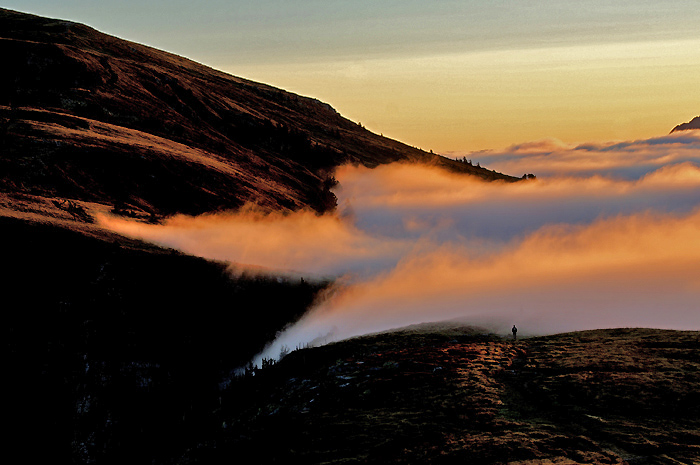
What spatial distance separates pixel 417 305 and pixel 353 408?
3265 inches

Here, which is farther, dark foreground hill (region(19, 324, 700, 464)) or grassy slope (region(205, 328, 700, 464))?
dark foreground hill (region(19, 324, 700, 464))

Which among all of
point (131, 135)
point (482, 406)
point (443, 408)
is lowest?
point (443, 408)

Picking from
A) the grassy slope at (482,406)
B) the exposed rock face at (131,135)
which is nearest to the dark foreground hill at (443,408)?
the grassy slope at (482,406)

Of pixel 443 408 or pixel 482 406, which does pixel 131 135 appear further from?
pixel 482 406

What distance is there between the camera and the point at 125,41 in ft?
652

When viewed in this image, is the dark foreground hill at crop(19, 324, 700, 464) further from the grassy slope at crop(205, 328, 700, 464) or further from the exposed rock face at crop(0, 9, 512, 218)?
the exposed rock face at crop(0, 9, 512, 218)

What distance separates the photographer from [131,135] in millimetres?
124562

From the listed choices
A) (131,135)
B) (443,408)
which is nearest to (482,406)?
(443,408)

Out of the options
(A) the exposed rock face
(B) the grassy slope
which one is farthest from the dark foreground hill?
(A) the exposed rock face

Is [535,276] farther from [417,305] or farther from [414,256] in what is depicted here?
[417,305]

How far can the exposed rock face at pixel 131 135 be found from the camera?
99000 mm

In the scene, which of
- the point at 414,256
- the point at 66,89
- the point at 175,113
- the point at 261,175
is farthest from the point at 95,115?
the point at 414,256

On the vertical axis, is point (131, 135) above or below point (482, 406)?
above

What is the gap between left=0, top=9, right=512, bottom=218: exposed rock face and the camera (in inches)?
3898
